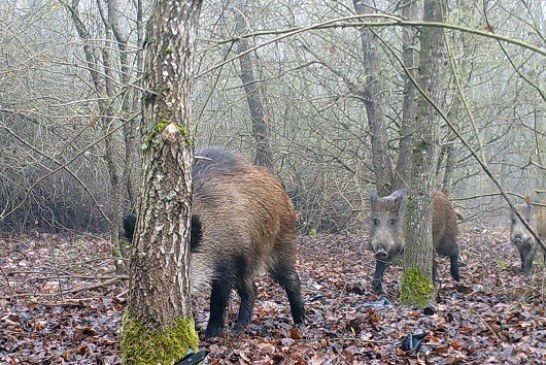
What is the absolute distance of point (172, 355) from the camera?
4.62 m

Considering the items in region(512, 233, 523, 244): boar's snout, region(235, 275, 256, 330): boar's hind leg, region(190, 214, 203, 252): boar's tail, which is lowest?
region(235, 275, 256, 330): boar's hind leg

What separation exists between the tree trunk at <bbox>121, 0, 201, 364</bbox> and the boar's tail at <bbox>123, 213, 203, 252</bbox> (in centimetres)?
140

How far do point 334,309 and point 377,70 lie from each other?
18.5 ft

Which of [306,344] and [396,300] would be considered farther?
[396,300]

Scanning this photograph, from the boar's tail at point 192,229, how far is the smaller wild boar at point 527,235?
636 centimetres

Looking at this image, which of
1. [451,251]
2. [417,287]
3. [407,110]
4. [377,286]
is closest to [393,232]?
[377,286]

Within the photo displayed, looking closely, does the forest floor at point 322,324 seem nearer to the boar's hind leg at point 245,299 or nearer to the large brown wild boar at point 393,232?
the boar's hind leg at point 245,299

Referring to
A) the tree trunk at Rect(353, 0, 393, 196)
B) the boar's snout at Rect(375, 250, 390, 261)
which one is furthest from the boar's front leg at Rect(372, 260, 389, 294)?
the tree trunk at Rect(353, 0, 393, 196)

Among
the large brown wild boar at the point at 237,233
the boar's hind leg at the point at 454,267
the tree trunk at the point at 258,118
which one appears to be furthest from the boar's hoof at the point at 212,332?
the tree trunk at the point at 258,118

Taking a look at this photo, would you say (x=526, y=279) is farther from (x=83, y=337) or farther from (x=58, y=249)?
(x=58, y=249)

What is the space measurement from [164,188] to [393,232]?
19.9ft

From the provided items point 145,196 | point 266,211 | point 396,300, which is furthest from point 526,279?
point 145,196

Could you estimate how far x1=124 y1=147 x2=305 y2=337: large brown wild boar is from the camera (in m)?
6.80

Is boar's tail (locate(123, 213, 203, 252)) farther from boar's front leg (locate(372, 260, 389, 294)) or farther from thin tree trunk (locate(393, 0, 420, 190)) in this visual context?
thin tree trunk (locate(393, 0, 420, 190))
